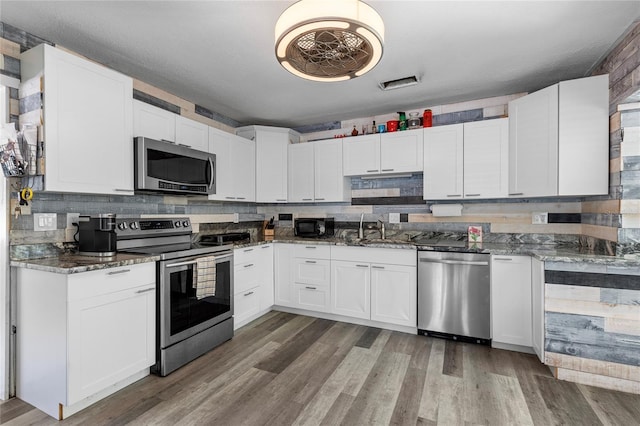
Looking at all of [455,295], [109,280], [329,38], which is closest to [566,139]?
[455,295]

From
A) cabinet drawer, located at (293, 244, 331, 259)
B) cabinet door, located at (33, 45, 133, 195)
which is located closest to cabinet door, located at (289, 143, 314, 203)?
cabinet drawer, located at (293, 244, 331, 259)

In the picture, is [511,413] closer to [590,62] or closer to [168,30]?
[590,62]

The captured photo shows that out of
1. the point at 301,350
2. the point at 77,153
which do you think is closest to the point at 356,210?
the point at 301,350

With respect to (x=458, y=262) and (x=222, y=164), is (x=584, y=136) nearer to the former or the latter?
(x=458, y=262)

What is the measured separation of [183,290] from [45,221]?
1.08 metres

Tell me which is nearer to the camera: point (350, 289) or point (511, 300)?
point (511, 300)

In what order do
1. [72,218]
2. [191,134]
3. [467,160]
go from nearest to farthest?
[72,218], [191,134], [467,160]

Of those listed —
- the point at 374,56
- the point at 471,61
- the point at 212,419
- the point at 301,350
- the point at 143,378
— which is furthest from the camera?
the point at 301,350

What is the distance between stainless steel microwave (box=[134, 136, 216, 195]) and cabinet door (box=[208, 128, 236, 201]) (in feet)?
0.59

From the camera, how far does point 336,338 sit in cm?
307

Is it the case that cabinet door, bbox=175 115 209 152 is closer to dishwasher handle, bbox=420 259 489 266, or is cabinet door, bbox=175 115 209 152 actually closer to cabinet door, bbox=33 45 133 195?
cabinet door, bbox=33 45 133 195

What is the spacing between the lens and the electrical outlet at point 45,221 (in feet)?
7.14

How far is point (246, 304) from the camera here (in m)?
3.36

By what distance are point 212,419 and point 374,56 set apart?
7.63 feet
